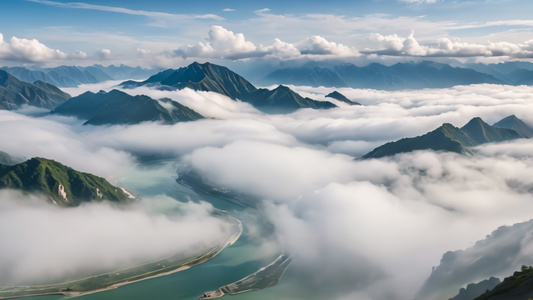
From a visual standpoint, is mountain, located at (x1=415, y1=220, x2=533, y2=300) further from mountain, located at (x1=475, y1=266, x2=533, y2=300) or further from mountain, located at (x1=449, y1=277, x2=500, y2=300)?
mountain, located at (x1=475, y1=266, x2=533, y2=300)

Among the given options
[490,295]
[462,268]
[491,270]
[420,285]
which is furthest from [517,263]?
[490,295]

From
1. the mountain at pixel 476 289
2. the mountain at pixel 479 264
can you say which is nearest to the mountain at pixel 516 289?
the mountain at pixel 476 289

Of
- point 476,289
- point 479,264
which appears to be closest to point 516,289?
point 476,289

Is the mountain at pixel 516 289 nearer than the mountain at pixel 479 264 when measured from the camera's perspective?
Yes

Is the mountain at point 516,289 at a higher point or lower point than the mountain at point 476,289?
higher

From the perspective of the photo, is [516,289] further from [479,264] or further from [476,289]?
[479,264]

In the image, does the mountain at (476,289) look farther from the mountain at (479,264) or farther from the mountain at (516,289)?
the mountain at (516,289)

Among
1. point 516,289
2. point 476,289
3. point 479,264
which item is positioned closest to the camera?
point 516,289

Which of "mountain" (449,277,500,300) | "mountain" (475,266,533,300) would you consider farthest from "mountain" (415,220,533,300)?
"mountain" (475,266,533,300)

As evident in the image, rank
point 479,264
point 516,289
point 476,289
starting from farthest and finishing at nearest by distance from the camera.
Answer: point 479,264
point 476,289
point 516,289
